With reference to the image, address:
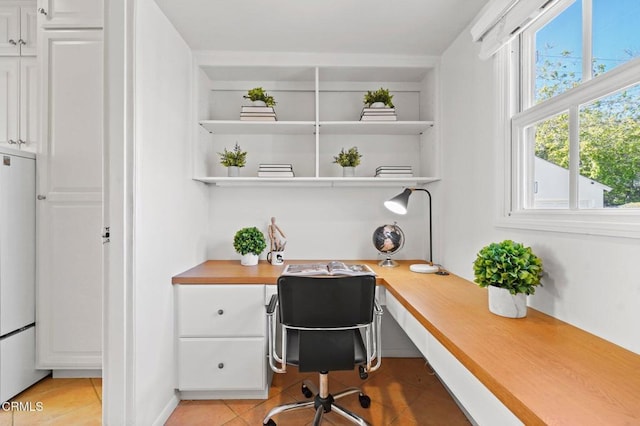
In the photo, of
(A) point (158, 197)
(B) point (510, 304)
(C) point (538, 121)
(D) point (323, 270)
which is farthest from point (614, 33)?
(A) point (158, 197)

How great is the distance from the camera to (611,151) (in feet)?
3.45

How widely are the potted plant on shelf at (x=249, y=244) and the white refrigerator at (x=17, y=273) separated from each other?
4.31 feet

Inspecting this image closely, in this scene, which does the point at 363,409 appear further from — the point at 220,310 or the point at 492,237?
the point at 492,237

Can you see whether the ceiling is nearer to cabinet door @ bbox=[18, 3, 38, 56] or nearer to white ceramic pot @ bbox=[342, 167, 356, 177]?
white ceramic pot @ bbox=[342, 167, 356, 177]

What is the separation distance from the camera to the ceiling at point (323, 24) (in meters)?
1.67

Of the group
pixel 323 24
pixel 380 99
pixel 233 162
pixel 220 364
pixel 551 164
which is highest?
pixel 323 24

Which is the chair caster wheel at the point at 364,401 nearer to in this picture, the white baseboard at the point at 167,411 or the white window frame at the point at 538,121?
the white baseboard at the point at 167,411

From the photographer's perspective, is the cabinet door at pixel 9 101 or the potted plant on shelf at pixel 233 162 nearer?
the cabinet door at pixel 9 101

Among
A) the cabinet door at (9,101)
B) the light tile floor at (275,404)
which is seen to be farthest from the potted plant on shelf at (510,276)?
the cabinet door at (9,101)

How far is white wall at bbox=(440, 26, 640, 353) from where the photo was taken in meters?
0.96

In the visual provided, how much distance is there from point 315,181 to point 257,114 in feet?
2.05

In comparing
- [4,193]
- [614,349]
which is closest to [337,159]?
[614,349]

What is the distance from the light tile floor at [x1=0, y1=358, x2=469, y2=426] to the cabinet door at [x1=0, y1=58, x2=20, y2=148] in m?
1.68

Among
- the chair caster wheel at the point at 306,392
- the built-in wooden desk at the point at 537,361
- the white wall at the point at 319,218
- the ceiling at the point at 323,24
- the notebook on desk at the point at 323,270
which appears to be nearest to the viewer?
the built-in wooden desk at the point at 537,361
